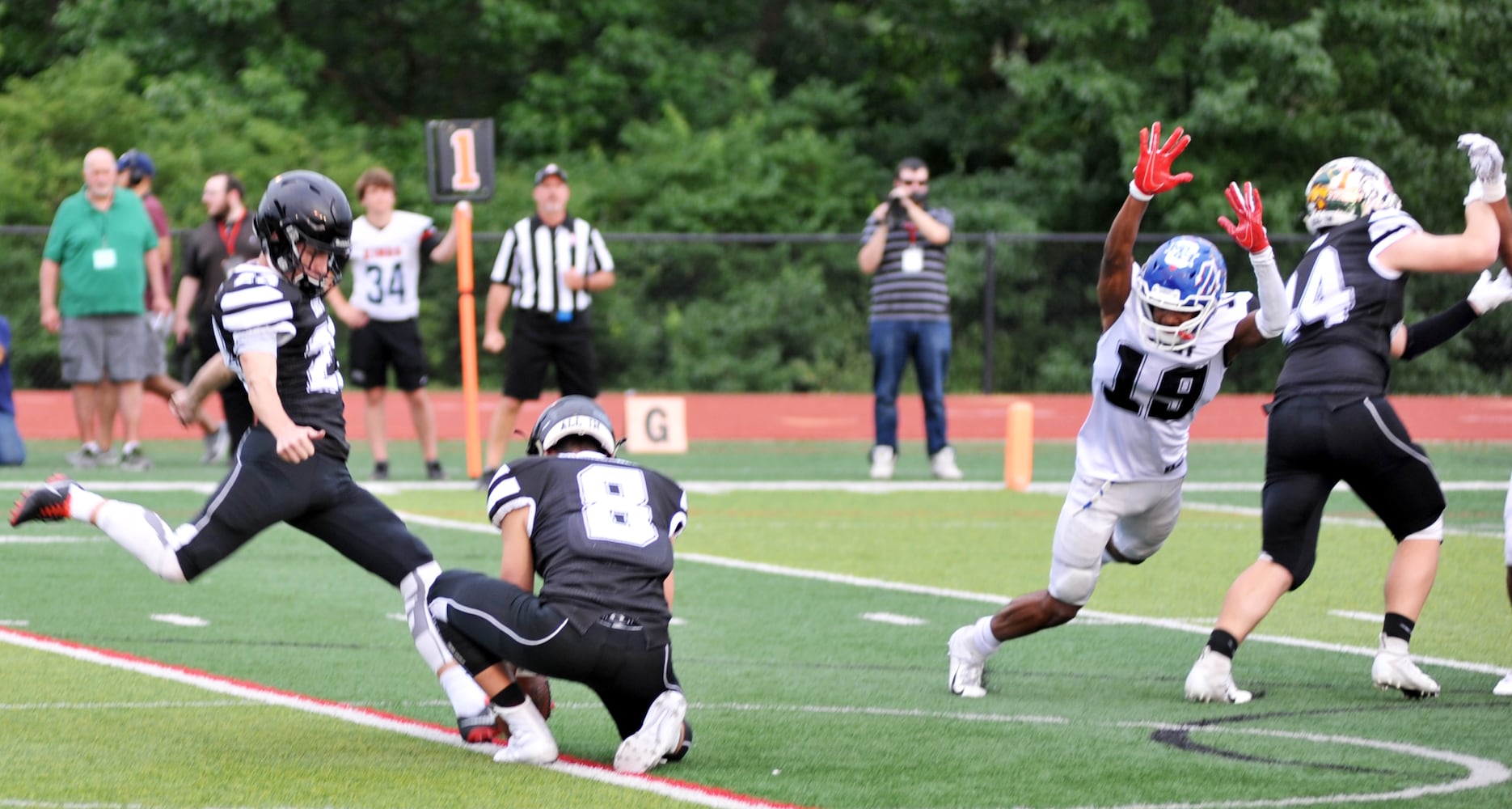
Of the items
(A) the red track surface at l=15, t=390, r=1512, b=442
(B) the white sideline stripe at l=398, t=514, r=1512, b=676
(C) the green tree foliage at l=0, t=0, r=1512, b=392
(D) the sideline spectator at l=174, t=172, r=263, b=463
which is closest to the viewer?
(B) the white sideline stripe at l=398, t=514, r=1512, b=676

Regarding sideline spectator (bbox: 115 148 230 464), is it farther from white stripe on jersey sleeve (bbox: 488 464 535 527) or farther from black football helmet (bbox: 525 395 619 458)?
white stripe on jersey sleeve (bbox: 488 464 535 527)

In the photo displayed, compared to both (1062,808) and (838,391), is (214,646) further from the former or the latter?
(838,391)

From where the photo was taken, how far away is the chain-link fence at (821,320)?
20719mm

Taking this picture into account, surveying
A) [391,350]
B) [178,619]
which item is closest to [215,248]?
[391,350]

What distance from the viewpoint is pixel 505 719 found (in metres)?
5.29

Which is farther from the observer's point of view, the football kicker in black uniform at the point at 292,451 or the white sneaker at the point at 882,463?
the white sneaker at the point at 882,463

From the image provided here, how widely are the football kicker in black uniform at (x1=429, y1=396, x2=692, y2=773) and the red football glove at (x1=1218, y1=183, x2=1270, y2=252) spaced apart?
6.87 feet

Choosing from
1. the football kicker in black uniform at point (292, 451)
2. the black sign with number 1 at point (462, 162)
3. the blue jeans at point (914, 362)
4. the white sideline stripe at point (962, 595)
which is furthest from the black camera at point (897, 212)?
the football kicker in black uniform at point (292, 451)

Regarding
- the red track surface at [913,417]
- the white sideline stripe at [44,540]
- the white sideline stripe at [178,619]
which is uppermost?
the white sideline stripe at [178,619]

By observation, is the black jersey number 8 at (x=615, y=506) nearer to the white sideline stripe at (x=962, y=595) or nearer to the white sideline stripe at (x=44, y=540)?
the white sideline stripe at (x=962, y=595)

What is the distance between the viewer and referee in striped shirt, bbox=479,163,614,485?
40.4ft

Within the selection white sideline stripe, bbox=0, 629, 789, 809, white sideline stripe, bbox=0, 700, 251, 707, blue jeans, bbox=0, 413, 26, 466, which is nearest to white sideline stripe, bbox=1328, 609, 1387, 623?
white sideline stripe, bbox=0, 629, 789, 809

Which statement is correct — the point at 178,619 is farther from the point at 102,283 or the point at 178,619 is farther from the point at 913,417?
the point at 913,417

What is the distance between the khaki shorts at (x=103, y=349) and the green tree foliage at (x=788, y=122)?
617 centimetres
